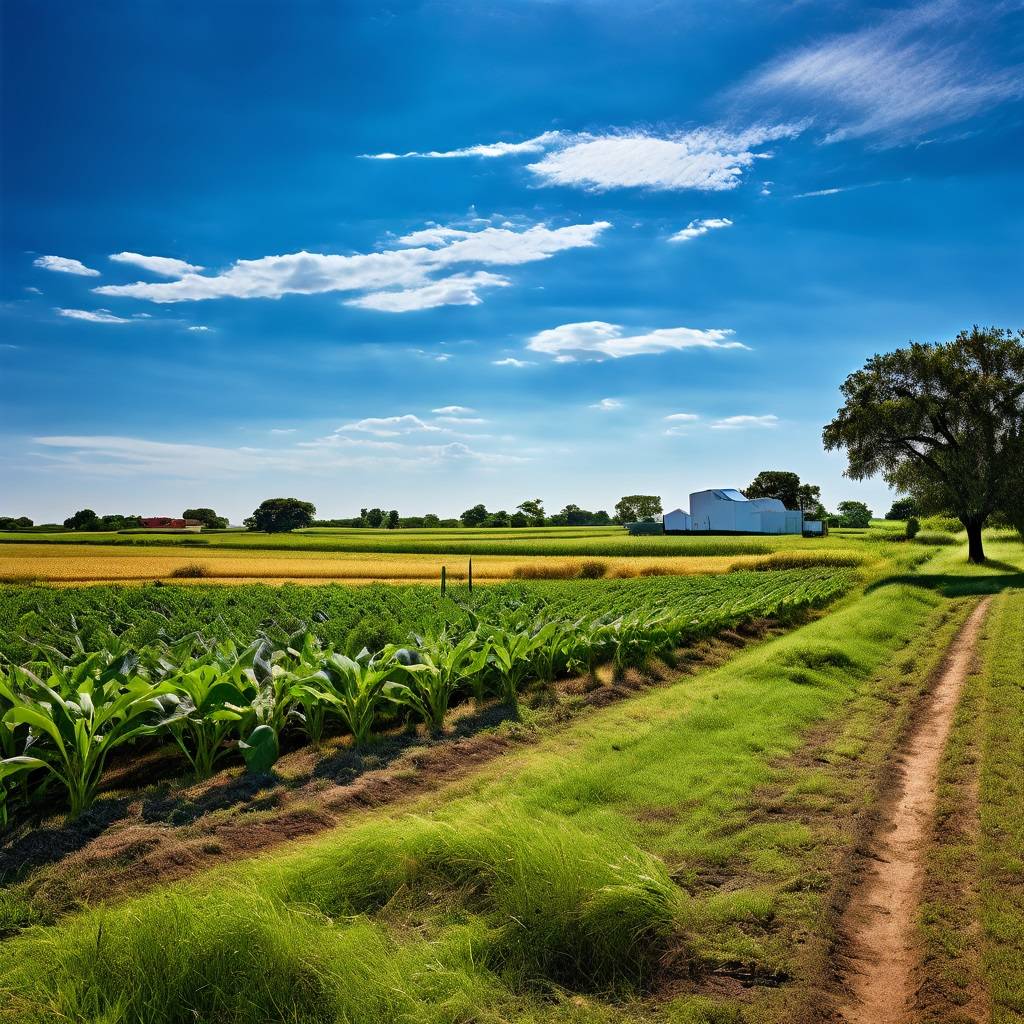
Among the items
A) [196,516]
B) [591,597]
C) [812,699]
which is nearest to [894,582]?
[591,597]

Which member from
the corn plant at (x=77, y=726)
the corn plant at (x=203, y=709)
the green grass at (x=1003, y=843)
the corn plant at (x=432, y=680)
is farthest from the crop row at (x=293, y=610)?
the green grass at (x=1003, y=843)

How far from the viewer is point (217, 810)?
19.8 ft

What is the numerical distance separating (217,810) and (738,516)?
7907 cm

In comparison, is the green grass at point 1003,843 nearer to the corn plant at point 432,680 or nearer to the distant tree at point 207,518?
the corn plant at point 432,680

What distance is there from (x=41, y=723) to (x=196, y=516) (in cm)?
9315

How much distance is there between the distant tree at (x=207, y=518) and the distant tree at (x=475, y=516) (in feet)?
115

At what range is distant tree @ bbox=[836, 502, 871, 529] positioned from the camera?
11319 centimetres

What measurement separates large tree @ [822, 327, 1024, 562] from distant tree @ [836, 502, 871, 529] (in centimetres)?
7903

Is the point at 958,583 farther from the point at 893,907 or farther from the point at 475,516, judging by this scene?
the point at 475,516

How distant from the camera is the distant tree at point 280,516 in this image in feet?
301

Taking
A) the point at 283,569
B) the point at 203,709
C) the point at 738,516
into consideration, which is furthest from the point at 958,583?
the point at 738,516

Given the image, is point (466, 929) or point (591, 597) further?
point (591, 597)

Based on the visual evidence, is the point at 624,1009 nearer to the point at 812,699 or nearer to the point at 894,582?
the point at 812,699

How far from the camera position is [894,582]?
2738 centimetres
